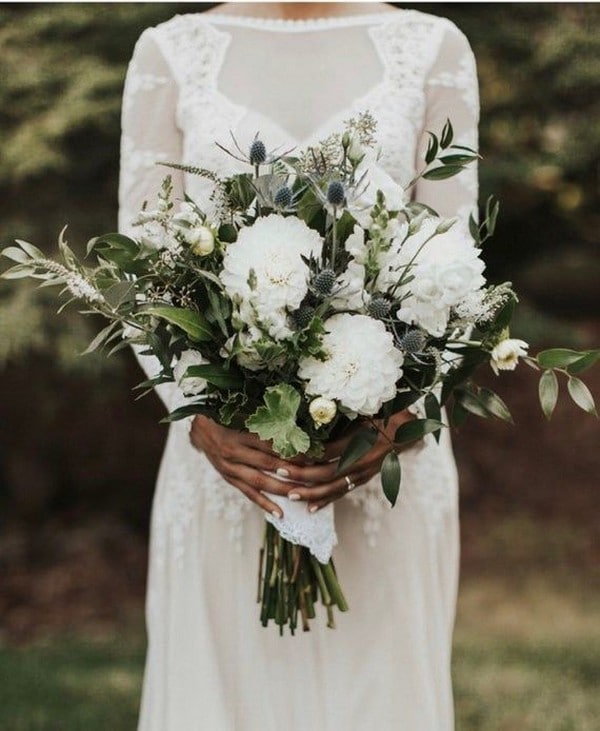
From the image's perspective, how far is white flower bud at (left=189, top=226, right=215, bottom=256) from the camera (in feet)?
5.61

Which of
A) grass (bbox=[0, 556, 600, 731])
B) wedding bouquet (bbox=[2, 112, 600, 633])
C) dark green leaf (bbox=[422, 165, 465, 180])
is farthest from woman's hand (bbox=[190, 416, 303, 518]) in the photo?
grass (bbox=[0, 556, 600, 731])

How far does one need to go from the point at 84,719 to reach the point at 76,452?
189 centimetres

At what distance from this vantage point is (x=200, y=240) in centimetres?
171

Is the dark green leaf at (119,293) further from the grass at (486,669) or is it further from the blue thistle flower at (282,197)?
the grass at (486,669)

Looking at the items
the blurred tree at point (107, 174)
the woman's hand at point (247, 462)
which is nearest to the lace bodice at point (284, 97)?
the woman's hand at point (247, 462)

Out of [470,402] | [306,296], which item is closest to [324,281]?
[306,296]

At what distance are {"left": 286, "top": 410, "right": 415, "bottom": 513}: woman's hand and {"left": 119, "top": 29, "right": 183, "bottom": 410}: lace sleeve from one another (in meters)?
0.52

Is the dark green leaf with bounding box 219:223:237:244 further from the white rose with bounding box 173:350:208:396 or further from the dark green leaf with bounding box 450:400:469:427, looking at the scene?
the dark green leaf with bounding box 450:400:469:427

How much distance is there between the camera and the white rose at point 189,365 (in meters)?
1.82

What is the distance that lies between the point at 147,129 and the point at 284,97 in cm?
30

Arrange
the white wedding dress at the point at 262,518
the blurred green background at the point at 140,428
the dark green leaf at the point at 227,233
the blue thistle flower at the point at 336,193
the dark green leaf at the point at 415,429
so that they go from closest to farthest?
1. the blue thistle flower at the point at 336,193
2. the dark green leaf at the point at 227,233
3. the dark green leaf at the point at 415,429
4. the white wedding dress at the point at 262,518
5. the blurred green background at the point at 140,428

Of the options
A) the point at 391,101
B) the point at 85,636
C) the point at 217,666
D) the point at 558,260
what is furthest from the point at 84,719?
the point at 558,260

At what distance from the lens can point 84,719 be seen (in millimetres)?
3900

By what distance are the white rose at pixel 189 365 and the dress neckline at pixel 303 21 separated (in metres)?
0.94
